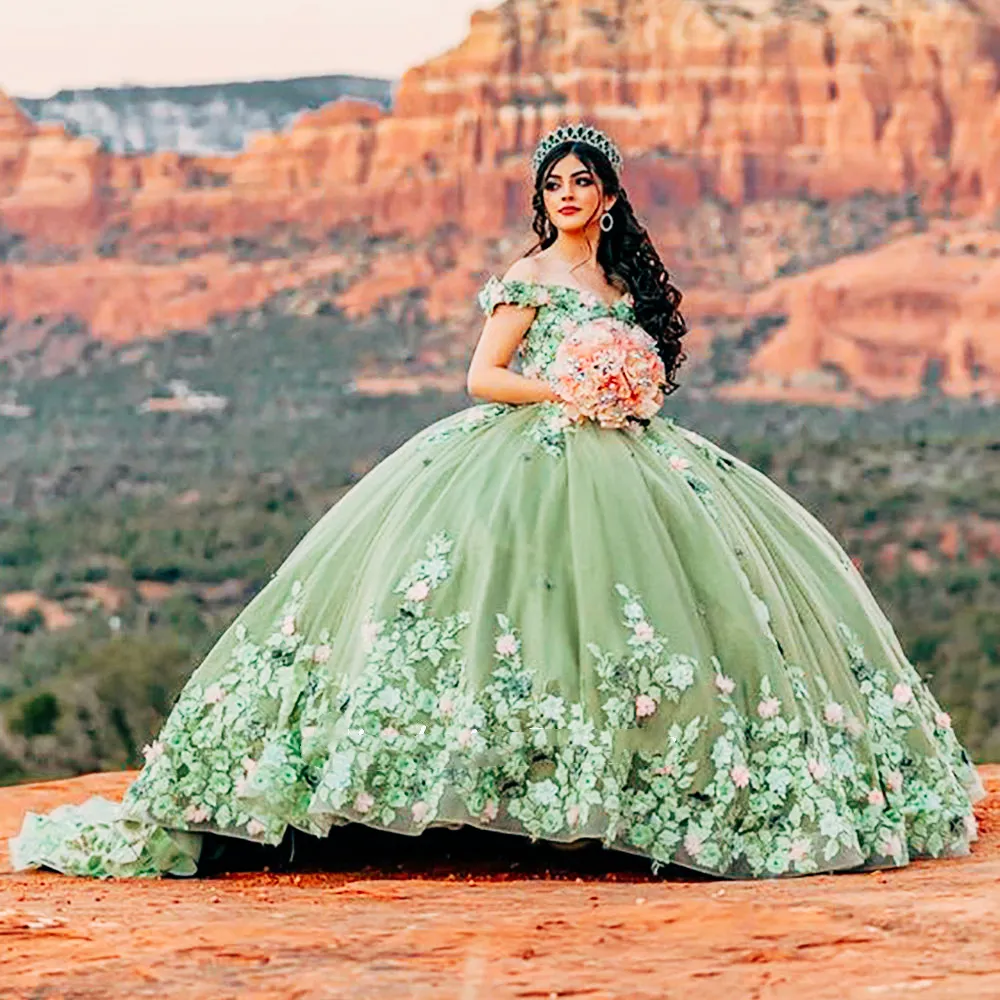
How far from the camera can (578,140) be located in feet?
25.9

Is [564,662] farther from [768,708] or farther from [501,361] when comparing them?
[501,361]

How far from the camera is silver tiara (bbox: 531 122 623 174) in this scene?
25.9ft

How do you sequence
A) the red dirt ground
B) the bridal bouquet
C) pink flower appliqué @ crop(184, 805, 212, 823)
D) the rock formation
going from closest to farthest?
the red dirt ground < pink flower appliqué @ crop(184, 805, 212, 823) < the bridal bouquet < the rock formation

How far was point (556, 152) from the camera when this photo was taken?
7898 mm

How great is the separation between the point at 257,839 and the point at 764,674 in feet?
4.73

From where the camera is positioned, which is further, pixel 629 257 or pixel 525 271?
pixel 629 257

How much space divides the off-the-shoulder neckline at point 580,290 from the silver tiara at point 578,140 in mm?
378

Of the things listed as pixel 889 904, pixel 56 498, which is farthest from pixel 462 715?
pixel 56 498

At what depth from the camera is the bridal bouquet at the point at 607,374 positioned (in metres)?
7.52

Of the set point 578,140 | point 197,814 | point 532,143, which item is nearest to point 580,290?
point 578,140

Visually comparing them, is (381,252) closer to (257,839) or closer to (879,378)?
(879,378)

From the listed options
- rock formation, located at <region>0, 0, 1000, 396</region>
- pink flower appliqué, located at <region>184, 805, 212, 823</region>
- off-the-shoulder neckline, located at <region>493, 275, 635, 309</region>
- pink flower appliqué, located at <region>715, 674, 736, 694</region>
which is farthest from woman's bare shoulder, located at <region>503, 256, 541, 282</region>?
rock formation, located at <region>0, 0, 1000, 396</region>

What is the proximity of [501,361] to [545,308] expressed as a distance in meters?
0.20

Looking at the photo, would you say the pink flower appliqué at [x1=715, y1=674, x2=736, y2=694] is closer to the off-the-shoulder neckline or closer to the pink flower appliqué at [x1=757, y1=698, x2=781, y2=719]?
the pink flower appliqué at [x1=757, y1=698, x2=781, y2=719]
